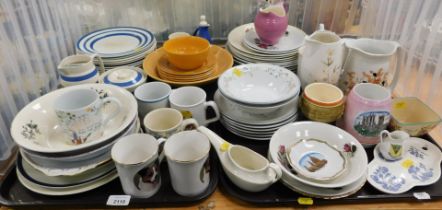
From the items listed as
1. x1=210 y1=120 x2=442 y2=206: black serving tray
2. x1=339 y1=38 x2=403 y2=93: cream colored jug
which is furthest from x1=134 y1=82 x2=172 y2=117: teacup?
x1=339 y1=38 x2=403 y2=93: cream colored jug

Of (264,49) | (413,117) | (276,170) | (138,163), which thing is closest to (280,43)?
(264,49)

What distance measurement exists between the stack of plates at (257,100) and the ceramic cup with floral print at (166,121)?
0.11 m

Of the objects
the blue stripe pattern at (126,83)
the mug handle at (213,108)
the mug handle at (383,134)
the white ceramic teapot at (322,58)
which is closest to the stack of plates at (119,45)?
the blue stripe pattern at (126,83)

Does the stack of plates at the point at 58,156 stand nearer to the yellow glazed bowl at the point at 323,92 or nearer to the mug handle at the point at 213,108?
the mug handle at the point at 213,108

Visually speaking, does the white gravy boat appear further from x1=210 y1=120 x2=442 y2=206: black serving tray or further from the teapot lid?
the teapot lid

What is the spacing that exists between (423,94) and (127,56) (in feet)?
2.91

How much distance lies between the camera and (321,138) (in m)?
0.78

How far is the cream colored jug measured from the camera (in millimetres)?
814

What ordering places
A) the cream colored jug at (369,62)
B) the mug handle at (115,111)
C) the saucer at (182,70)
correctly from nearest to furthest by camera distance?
the mug handle at (115,111), the cream colored jug at (369,62), the saucer at (182,70)

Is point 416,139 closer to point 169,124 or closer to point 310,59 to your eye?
point 310,59

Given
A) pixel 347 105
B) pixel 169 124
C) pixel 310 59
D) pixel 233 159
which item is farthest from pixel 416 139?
pixel 169 124

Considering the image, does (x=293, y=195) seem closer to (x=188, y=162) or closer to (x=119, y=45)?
(x=188, y=162)

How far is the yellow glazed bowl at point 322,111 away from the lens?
78 centimetres

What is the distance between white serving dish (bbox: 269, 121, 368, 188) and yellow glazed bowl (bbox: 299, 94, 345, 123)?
0.02 meters
